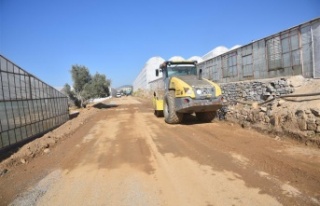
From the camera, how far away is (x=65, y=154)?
8359 mm

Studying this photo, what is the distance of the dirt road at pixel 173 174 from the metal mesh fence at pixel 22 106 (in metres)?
A: 2.32

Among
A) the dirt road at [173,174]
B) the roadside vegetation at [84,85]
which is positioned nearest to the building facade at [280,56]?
the dirt road at [173,174]

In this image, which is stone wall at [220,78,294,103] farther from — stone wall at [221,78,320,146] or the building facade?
the building facade

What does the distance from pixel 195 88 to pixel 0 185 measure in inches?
313

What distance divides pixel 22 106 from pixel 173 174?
889 cm

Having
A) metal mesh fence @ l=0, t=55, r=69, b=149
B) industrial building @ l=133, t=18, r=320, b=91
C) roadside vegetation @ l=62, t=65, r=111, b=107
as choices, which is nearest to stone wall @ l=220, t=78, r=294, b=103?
industrial building @ l=133, t=18, r=320, b=91

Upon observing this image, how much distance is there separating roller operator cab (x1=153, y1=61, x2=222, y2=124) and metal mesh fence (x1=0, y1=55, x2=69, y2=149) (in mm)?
6458

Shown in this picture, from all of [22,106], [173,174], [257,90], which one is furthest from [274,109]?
[22,106]

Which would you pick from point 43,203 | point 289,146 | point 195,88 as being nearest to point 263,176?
point 289,146

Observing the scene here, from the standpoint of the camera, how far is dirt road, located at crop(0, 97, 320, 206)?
462cm

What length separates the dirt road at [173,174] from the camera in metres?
4.62

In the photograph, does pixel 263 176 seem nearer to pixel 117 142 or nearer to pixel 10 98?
pixel 117 142

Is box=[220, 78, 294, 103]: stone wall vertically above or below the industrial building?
below

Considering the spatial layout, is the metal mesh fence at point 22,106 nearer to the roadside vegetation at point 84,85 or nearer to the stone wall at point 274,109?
the stone wall at point 274,109
